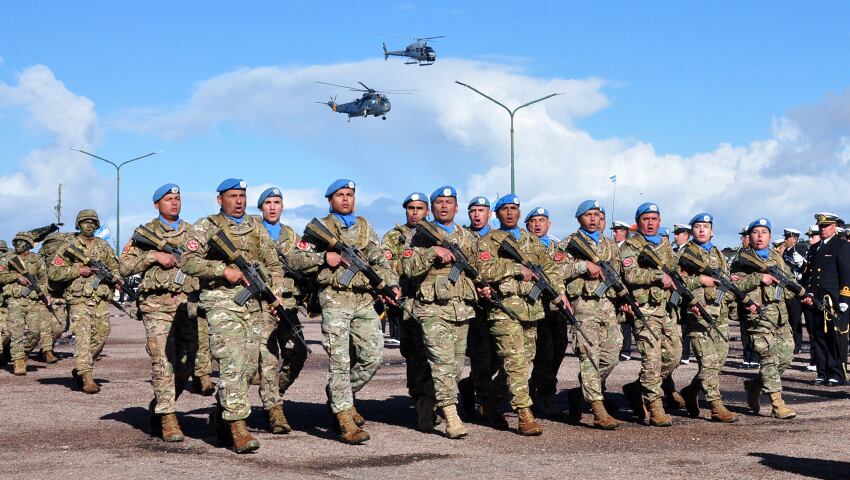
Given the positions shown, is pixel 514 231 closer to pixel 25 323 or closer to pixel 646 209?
pixel 646 209

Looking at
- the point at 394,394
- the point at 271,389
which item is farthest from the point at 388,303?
the point at 394,394

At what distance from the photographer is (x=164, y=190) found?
991 cm

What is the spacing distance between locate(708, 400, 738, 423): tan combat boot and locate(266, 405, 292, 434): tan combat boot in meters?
4.30

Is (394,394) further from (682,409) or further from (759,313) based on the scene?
(759,313)

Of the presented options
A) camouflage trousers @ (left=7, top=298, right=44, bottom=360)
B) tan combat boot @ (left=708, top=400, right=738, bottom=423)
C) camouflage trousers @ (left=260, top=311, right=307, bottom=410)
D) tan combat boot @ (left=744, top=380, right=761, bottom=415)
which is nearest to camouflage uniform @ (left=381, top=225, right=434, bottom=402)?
camouflage trousers @ (left=260, top=311, right=307, bottom=410)

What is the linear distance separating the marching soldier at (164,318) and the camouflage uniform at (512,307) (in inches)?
110

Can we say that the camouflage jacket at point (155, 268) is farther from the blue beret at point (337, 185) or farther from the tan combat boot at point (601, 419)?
the tan combat boot at point (601, 419)

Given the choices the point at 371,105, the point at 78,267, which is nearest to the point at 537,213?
the point at 78,267

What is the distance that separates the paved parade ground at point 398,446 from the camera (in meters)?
7.82

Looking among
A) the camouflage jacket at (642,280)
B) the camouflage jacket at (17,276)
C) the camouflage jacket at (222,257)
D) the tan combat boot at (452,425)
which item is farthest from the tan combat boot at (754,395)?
the camouflage jacket at (17,276)

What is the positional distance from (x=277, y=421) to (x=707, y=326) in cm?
455

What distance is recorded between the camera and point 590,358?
32.8 feet

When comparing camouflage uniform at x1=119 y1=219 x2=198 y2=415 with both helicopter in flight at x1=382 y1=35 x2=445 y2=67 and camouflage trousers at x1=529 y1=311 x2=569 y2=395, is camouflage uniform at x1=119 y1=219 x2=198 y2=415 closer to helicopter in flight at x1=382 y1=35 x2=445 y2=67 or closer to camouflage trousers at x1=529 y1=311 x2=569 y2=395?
camouflage trousers at x1=529 y1=311 x2=569 y2=395

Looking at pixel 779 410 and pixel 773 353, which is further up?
pixel 773 353
